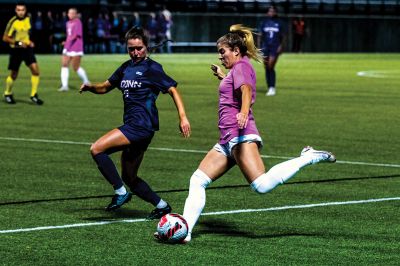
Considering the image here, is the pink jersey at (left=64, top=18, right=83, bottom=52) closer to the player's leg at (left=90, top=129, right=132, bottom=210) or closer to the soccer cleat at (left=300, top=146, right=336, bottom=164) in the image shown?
the player's leg at (left=90, top=129, right=132, bottom=210)

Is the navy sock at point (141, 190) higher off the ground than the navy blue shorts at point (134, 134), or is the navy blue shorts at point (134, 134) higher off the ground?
the navy blue shorts at point (134, 134)

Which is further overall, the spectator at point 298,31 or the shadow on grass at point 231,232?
the spectator at point 298,31

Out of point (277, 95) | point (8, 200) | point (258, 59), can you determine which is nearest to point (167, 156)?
point (8, 200)

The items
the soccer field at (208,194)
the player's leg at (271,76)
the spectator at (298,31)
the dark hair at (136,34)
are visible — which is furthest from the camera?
the spectator at (298,31)

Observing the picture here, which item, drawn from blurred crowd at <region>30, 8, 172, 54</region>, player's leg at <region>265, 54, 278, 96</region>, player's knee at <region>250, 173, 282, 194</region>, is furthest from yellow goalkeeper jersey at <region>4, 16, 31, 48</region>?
blurred crowd at <region>30, 8, 172, 54</region>

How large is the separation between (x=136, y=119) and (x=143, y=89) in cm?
29

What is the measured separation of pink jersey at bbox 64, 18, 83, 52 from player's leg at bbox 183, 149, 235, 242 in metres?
22.6

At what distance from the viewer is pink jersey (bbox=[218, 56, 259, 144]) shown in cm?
997

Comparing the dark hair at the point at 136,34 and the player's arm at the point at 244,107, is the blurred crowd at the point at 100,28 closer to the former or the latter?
the dark hair at the point at 136,34

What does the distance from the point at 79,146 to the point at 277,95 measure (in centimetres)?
1394

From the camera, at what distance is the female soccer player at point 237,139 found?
988cm

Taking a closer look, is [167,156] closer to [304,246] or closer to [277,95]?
[304,246]

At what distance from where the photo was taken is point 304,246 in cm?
969

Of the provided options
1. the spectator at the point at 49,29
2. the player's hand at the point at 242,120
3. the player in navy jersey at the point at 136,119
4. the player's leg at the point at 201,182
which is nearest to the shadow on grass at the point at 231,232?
the player's leg at the point at 201,182
